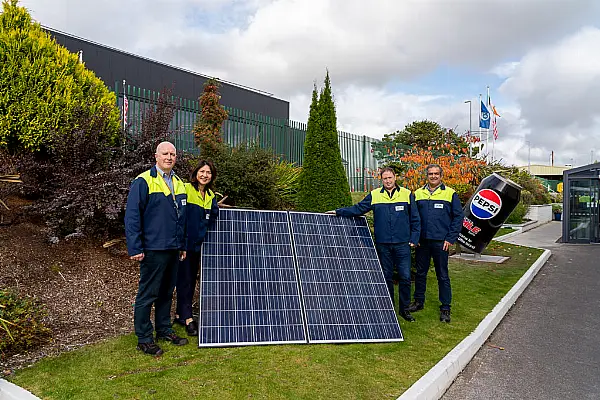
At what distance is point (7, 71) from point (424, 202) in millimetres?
6297

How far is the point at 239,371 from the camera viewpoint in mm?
4496

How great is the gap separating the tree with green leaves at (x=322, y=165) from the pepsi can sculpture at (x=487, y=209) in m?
3.60

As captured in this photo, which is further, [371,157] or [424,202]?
[371,157]

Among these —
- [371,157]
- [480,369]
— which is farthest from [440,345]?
[371,157]

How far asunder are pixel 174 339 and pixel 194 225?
1262 millimetres

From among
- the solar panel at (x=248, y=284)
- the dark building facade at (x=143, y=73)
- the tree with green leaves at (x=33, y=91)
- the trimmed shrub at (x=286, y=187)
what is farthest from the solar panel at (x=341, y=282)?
the dark building facade at (x=143, y=73)

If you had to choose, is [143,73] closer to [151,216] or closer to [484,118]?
[151,216]

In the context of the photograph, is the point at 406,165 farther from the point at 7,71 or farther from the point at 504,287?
the point at 7,71

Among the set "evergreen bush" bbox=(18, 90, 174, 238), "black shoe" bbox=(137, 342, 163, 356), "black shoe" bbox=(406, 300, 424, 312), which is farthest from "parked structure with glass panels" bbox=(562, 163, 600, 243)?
"black shoe" bbox=(137, 342, 163, 356)

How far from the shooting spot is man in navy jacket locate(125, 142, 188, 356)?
4.69 meters

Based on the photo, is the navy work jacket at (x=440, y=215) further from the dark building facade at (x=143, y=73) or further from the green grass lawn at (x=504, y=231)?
the green grass lawn at (x=504, y=231)

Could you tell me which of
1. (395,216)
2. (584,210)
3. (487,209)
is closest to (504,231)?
(584,210)

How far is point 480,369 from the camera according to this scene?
5262mm

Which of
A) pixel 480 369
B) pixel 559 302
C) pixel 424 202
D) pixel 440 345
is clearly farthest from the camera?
pixel 559 302
